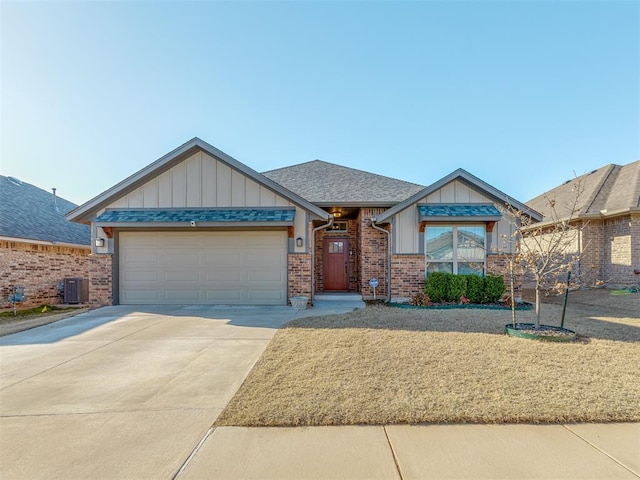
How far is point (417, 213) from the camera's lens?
999 centimetres

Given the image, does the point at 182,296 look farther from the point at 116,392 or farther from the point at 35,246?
the point at 35,246

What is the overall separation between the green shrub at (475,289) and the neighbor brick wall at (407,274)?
139cm

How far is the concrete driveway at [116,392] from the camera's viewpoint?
255 cm

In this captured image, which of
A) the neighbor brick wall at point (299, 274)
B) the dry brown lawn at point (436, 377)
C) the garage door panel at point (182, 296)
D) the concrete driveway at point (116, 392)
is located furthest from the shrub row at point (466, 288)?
the garage door panel at point (182, 296)

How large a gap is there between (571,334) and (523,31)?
880cm

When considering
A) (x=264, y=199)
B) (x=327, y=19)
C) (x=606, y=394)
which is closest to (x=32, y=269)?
(x=264, y=199)

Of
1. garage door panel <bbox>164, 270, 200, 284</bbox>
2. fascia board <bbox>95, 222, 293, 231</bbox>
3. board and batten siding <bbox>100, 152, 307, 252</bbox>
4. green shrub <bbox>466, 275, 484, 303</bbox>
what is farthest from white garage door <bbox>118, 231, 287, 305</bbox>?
green shrub <bbox>466, 275, 484, 303</bbox>

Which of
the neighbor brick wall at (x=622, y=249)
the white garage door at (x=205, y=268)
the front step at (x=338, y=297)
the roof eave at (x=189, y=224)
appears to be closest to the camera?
the roof eave at (x=189, y=224)

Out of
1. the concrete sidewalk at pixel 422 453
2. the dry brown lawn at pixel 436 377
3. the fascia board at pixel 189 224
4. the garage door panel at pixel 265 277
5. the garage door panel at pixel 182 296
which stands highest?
the fascia board at pixel 189 224

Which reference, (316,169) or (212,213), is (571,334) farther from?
(316,169)

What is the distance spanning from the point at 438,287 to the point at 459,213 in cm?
239

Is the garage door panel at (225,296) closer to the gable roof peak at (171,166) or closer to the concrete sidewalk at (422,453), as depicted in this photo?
the gable roof peak at (171,166)

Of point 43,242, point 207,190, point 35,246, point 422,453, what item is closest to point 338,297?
point 207,190

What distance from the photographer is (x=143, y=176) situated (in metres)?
9.47
